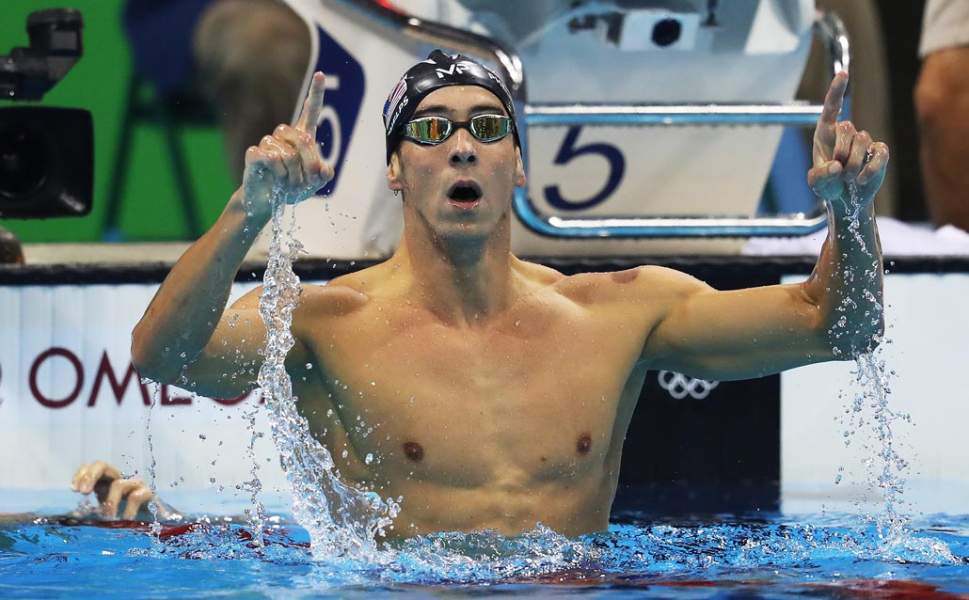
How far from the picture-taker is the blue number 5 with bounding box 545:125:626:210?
5.23m

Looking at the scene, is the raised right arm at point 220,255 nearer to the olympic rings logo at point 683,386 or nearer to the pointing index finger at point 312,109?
the pointing index finger at point 312,109

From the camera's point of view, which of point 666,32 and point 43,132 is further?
point 666,32

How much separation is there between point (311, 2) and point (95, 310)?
3.85ft

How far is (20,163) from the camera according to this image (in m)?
4.21

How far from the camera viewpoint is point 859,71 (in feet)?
25.2

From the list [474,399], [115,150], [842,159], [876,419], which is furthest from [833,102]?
[115,150]

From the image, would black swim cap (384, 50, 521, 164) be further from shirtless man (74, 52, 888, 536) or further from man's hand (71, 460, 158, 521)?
man's hand (71, 460, 158, 521)

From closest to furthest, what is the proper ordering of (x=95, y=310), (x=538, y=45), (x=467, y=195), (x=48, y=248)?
(x=467, y=195) → (x=95, y=310) → (x=538, y=45) → (x=48, y=248)

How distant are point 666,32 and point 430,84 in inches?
73.7

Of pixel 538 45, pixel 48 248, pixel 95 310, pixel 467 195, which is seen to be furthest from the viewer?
pixel 48 248

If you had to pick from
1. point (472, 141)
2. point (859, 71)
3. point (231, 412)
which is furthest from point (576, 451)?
point (859, 71)

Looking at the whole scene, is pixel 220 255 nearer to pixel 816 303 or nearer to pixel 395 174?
pixel 395 174

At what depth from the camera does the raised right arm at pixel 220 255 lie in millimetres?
2896

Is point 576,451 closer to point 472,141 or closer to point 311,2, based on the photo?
point 472,141
